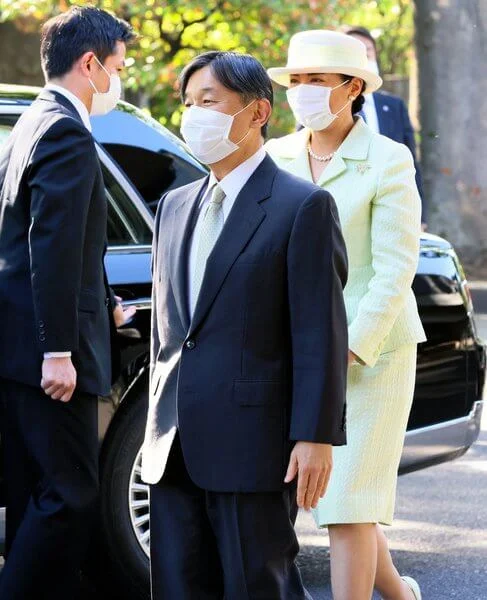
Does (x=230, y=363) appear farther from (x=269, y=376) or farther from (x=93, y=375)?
(x=93, y=375)

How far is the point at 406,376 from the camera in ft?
13.7

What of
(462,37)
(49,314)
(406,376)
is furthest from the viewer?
(462,37)

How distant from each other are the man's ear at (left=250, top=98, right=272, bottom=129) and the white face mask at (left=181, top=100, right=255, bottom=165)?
0.07ft

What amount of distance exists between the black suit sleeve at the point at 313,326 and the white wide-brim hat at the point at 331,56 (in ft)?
3.41

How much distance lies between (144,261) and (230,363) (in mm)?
1546

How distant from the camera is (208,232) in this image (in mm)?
3377

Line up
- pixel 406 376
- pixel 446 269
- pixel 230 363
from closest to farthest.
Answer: pixel 230 363 → pixel 406 376 → pixel 446 269

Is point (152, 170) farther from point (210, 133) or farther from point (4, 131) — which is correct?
point (210, 133)

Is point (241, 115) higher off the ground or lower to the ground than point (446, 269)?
higher

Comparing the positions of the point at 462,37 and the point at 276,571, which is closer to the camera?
the point at 276,571

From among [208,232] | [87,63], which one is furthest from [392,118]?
[208,232]

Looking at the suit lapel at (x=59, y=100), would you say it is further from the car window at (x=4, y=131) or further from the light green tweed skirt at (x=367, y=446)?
the light green tweed skirt at (x=367, y=446)

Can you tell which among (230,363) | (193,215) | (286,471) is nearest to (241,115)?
(193,215)

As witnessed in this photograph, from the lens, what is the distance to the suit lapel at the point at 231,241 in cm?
327
